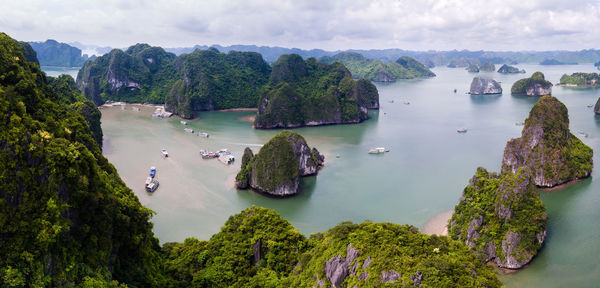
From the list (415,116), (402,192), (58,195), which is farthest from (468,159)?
(58,195)

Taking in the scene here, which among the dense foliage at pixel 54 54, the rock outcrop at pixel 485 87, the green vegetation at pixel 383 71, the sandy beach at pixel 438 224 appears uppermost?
the dense foliage at pixel 54 54

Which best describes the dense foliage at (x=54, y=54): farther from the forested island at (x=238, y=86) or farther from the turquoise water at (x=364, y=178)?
the turquoise water at (x=364, y=178)

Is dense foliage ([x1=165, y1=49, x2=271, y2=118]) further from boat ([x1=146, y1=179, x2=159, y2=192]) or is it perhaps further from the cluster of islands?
the cluster of islands

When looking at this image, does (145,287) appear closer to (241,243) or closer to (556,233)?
(241,243)

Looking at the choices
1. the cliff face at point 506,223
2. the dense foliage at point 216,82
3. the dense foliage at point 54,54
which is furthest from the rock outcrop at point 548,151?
the dense foliage at point 54,54

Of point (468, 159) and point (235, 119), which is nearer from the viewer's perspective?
point (468, 159)

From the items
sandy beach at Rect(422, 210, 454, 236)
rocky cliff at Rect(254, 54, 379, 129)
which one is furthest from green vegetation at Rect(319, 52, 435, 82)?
sandy beach at Rect(422, 210, 454, 236)
